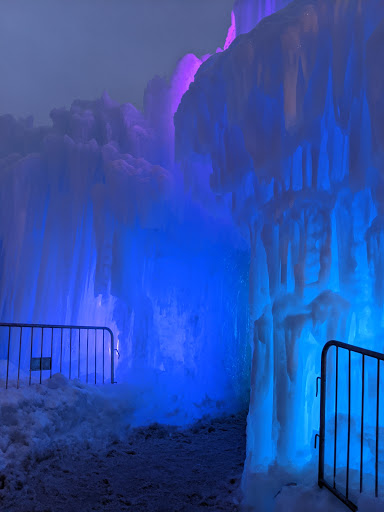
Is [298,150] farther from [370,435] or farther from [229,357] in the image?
[229,357]

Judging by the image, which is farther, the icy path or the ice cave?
the icy path

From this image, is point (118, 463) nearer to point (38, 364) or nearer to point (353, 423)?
point (38, 364)

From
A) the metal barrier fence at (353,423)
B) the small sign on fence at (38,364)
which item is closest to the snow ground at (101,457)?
the small sign on fence at (38,364)

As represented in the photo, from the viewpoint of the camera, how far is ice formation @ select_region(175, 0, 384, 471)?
417 cm

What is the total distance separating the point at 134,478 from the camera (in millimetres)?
5062

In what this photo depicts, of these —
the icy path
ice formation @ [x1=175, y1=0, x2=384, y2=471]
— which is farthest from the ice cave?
the icy path

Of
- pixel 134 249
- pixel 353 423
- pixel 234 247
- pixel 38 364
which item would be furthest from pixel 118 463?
pixel 234 247

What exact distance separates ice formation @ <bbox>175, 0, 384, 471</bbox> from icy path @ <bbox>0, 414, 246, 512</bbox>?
701 millimetres

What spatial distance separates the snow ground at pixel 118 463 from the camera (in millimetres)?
4152

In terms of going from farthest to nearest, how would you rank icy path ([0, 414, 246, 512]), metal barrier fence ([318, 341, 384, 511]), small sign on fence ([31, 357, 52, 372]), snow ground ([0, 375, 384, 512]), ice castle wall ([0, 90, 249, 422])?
ice castle wall ([0, 90, 249, 422])
small sign on fence ([31, 357, 52, 372])
icy path ([0, 414, 246, 512])
snow ground ([0, 375, 384, 512])
metal barrier fence ([318, 341, 384, 511])

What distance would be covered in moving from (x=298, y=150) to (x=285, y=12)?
1.41m

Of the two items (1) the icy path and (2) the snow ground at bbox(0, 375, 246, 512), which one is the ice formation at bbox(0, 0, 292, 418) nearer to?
(2) the snow ground at bbox(0, 375, 246, 512)

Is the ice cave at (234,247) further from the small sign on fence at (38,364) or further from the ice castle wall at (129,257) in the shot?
the small sign on fence at (38,364)

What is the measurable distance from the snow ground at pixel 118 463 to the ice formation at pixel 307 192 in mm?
620
